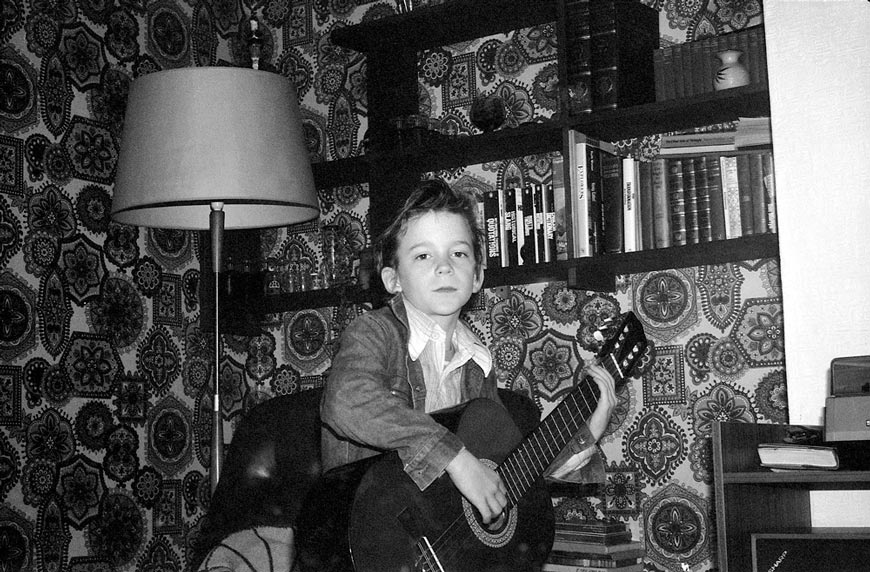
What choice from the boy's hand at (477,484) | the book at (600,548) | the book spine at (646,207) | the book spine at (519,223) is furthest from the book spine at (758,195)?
the boy's hand at (477,484)

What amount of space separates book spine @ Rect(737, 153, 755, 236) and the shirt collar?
0.71 m

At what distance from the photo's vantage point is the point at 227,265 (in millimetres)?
3309

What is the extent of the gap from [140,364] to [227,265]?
1.36 feet

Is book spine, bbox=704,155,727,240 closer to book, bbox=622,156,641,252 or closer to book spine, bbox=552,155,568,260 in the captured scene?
book, bbox=622,156,641,252

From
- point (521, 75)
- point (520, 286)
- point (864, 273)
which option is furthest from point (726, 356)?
point (521, 75)

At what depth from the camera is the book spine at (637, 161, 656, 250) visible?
2.56 m

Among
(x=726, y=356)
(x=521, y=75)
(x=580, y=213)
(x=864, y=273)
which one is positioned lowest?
(x=726, y=356)

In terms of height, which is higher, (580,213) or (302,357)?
(580,213)

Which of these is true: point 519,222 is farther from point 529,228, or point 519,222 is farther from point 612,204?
point 612,204

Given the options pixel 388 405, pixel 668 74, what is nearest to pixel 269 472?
pixel 388 405

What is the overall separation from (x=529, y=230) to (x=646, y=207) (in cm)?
32

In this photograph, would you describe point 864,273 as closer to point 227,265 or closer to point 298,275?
point 298,275

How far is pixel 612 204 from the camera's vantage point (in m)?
2.59

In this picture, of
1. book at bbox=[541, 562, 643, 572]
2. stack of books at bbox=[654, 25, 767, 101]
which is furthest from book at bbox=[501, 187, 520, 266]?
book at bbox=[541, 562, 643, 572]
